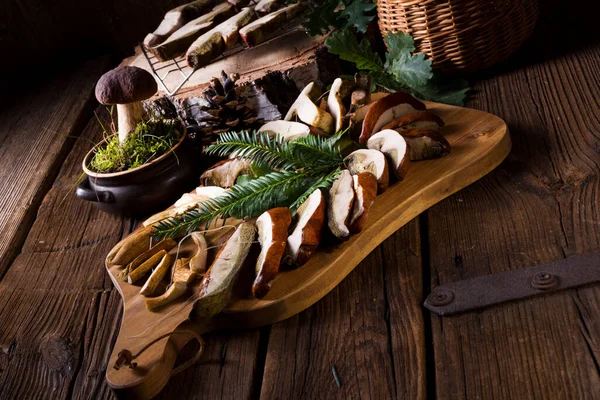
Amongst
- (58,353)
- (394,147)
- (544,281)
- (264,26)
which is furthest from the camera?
(264,26)

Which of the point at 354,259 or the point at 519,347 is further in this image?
the point at 354,259

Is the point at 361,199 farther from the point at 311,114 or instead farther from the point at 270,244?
the point at 311,114

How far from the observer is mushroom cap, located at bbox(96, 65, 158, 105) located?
192 centimetres

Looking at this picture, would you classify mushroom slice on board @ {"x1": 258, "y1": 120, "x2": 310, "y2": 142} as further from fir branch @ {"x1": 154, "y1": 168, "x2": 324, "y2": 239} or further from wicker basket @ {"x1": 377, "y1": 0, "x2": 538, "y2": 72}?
wicker basket @ {"x1": 377, "y1": 0, "x2": 538, "y2": 72}

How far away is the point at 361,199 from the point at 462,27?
88 centimetres

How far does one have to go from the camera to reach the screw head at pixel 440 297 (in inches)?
54.5

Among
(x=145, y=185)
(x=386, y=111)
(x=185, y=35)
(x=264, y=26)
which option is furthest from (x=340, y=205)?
(x=185, y=35)

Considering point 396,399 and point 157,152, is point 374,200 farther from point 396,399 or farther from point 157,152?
point 157,152

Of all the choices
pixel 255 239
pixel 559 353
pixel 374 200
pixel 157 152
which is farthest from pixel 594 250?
pixel 157 152

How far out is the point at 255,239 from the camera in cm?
158

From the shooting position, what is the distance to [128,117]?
2.06m

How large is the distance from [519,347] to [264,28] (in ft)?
4.59

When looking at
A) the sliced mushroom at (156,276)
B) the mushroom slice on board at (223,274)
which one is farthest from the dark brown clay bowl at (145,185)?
the mushroom slice on board at (223,274)

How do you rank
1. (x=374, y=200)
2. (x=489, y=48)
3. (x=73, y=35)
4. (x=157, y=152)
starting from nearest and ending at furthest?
(x=374, y=200) → (x=157, y=152) → (x=489, y=48) → (x=73, y=35)
